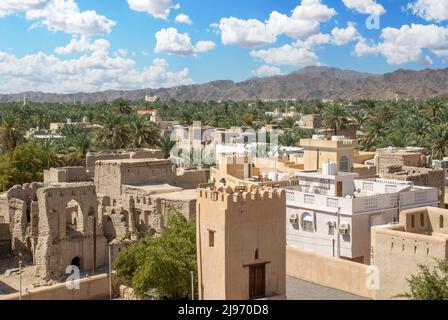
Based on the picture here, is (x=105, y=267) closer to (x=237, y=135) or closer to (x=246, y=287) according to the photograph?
(x=246, y=287)

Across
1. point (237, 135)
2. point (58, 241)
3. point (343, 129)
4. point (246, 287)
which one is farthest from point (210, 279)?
point (343, 129)

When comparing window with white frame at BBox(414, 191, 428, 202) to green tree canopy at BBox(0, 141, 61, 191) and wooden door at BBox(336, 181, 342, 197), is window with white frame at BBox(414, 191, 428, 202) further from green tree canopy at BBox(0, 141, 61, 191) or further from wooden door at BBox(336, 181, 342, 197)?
green tree canopy at BBox(0, 141, 61, 191)

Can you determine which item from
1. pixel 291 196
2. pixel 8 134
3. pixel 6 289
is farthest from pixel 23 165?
pixel 291 196

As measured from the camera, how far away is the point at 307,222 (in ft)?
68.3

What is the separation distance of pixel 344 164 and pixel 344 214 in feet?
29.9

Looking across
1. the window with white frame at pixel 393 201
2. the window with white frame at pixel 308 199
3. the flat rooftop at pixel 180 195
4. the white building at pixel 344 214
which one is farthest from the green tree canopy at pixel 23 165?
the window with white frame at pixel 393 201

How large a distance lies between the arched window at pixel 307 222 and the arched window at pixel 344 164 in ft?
24.0

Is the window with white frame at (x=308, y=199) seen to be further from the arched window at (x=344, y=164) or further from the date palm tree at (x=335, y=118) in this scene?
the date palm tree at (x=335, y=118)

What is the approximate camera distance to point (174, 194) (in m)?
25.2

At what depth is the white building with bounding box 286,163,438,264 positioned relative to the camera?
63.9 feet

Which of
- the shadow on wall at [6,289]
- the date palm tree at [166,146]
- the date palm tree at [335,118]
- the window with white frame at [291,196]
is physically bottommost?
the shadow on wall at [6,289]

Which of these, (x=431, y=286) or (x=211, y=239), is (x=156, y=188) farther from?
(x=431, y=286)

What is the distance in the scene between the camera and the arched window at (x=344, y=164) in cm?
2791

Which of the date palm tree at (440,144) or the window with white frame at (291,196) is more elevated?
the date palm tree at (440,144)
